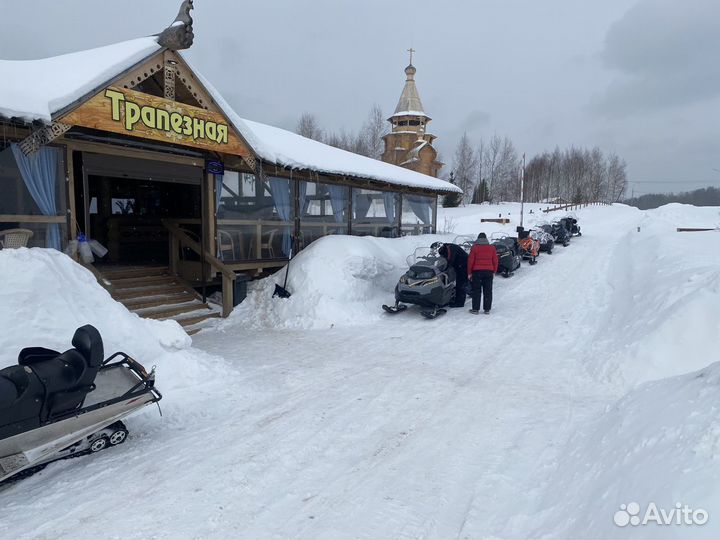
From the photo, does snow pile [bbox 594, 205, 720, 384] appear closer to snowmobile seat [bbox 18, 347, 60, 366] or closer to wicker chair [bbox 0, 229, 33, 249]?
snowmobile seat [bbox 18, 347, 60, 366]

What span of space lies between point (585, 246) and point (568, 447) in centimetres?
2138

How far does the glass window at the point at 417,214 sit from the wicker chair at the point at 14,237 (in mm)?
11983

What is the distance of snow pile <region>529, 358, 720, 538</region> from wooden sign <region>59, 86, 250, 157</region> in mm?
8145

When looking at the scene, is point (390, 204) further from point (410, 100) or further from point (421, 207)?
point (410, 100)

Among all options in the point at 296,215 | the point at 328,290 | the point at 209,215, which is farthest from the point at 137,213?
the point at 328,290

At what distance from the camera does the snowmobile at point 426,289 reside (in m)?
9.29

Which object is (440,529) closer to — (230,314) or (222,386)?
(222,386)

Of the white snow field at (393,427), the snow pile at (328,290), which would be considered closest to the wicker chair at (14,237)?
the white snow field at (393,427)

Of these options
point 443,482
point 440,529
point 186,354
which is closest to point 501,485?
point 443,482

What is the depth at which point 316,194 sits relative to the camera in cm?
1266

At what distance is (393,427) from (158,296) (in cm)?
711

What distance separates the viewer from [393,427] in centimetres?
453

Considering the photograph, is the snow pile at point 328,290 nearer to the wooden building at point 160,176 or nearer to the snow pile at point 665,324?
the wooden building at point 160,176

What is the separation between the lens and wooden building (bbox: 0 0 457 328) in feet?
23.3
